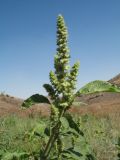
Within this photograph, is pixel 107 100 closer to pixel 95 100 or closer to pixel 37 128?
pixel 95 100

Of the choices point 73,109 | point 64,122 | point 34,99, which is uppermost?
point 73,109

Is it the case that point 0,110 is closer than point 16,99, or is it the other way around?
point 0,110

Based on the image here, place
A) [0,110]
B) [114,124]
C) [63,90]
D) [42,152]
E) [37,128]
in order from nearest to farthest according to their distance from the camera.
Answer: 1. [63,90]
2. [42,152]
3. [37,128]
4. [114,124]
5. [0,110]

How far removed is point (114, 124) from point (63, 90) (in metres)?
13.9

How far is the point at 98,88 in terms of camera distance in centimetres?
311

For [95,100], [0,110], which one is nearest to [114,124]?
[0,110]

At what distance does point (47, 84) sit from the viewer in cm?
322

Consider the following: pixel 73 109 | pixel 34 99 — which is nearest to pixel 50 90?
pixel 34 99

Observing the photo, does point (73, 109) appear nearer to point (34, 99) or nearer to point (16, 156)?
point (16, 156)

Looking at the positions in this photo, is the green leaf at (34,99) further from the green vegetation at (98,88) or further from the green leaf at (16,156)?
the green leaf at (16,156)

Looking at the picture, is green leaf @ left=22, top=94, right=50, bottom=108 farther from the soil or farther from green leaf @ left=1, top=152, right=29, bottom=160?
the soil

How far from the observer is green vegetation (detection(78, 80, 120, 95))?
10.2 ft

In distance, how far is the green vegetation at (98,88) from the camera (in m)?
3.09

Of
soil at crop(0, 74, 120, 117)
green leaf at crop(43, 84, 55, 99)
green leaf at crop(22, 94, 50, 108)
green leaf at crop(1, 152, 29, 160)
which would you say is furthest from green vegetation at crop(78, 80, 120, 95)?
soil at crop(0, 74, 120, 117)
